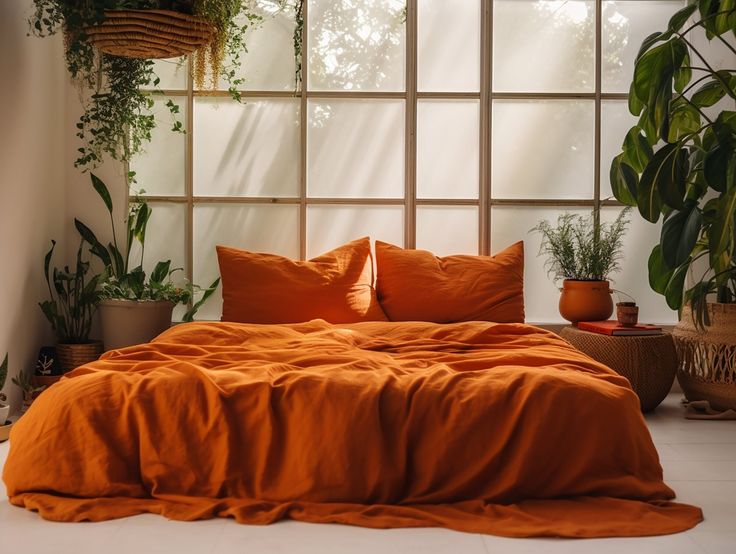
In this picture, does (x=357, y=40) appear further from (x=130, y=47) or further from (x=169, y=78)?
(x=130, y=47)

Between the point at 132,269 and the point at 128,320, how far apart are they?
1.56 ft

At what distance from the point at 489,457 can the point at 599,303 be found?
2.13 metres

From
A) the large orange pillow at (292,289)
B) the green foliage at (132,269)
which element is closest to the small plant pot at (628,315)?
the large orange pillow at (292,289)

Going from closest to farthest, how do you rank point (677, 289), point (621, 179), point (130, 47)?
point (130, 47) → point (677, 289) → point (621, 179)

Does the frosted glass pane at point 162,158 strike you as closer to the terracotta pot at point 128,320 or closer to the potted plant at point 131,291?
the potted plant at point 131,291

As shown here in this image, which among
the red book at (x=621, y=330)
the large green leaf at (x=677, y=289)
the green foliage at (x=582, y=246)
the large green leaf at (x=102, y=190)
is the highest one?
the large green leaf at (x=102, y=190)

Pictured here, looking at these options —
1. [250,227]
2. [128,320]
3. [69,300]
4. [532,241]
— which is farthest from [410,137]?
[69,300]

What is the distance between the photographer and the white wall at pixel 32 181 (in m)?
4.03

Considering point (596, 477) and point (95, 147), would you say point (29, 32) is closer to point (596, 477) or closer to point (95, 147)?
point (95, 147)

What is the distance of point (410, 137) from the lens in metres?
4.91

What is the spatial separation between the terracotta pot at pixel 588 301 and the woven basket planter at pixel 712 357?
15.7 inches

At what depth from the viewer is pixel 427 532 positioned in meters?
2.45

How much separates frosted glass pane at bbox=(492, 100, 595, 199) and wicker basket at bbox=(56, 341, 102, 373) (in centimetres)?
237

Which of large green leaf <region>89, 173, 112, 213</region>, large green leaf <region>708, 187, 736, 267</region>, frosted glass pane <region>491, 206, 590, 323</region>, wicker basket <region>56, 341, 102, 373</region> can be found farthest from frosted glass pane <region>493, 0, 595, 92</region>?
wicker basket <region>56, 341, 102, 373</region>
